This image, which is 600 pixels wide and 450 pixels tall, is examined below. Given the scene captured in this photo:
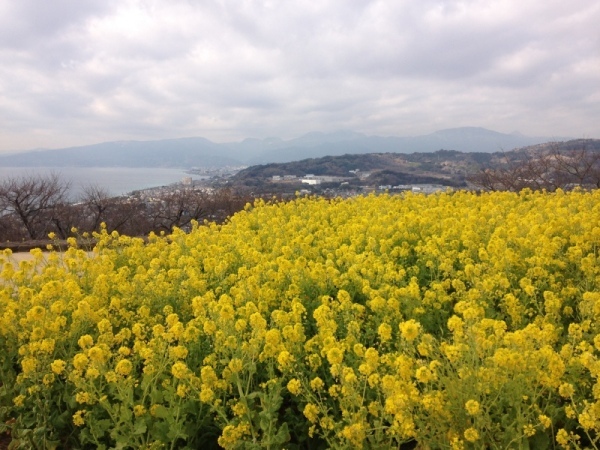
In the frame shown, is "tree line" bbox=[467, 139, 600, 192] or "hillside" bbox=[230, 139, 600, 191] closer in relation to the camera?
"tree line" bbox=[467, 139, 600, 192]

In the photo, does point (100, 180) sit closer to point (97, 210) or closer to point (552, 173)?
point (97, 210)

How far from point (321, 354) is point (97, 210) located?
2378 centimetres

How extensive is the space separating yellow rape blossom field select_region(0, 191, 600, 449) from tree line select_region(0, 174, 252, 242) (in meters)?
16.7

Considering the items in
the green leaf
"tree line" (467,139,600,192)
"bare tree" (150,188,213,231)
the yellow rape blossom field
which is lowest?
"bare tree" (150,188,213,231)

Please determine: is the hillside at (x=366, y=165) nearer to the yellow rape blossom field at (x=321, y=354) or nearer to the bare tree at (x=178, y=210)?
the bare tree at (x=178, y=210)

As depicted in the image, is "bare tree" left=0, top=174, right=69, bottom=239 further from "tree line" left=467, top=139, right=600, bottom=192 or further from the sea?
"tree line" left=467, top=139, right=600, bottom=192

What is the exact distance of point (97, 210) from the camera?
80.3 ft

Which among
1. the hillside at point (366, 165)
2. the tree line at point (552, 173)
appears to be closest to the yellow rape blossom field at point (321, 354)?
the tree line at point (552, 173)

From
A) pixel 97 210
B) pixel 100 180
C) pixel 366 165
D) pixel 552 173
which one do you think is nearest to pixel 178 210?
pixel 97 210

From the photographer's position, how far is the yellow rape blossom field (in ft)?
9.78

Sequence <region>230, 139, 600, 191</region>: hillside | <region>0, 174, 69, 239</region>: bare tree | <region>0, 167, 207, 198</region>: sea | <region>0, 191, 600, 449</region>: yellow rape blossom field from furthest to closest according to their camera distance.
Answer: <region>230, 139, 600, 191</region>: hillside → <region>0, 167, 207, 198</region>: sea → <region>0, 174, 69, 239</region>: bare tree → <region>0, 191, 600, 449</region>: yellow rape blossom field

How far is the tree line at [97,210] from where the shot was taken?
2298cm

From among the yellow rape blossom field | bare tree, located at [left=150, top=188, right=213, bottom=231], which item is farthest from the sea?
the yellow rape blossom field

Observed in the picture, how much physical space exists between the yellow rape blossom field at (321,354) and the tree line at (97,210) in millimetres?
16661
